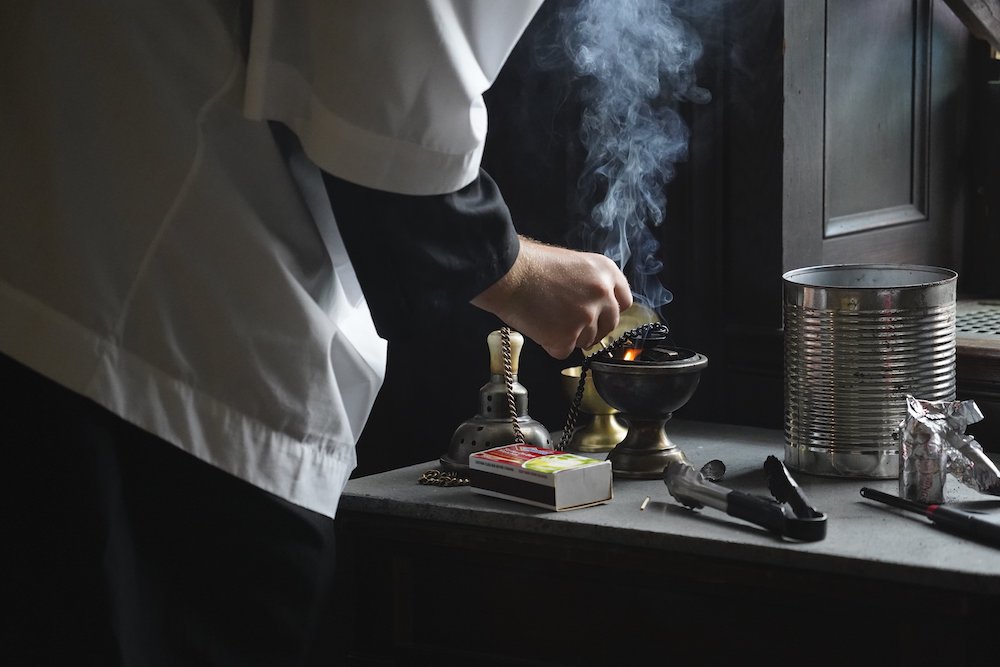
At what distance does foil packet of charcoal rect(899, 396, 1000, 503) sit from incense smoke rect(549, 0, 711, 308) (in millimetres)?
552

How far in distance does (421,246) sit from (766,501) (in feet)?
1.74

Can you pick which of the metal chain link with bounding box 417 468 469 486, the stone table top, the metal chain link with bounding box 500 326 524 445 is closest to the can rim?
the stone table top

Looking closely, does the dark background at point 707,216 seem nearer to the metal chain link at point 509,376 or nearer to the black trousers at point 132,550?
the metal chain link at point 509,376

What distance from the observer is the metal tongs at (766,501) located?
1275mm

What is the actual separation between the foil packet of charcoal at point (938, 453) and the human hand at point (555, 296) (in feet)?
1.38

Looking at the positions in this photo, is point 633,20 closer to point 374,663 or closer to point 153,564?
point 374,663

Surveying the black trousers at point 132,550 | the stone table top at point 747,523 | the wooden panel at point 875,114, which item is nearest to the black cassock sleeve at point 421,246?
the black trousers at point 132,550

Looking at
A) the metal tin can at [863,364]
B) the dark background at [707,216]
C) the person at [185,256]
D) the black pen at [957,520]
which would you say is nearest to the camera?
the person at [185,256]

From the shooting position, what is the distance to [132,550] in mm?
1008

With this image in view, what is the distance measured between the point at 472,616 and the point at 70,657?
60 centimetres

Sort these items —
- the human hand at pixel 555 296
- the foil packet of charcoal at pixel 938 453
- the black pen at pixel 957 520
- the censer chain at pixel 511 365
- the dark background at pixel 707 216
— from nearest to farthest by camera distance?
the human hand at pixel 555 296
the black pen at pixel 957 520
the foil packet of charcoal at pixel 938 453
the censer chain at pixel 511 365
the dark background at pixel 707 216

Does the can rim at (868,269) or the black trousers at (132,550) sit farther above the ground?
the can rim at (868,269)

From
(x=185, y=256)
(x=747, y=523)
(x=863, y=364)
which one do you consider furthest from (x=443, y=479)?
(x=185, y=256)

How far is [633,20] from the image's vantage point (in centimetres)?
183
